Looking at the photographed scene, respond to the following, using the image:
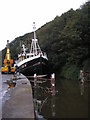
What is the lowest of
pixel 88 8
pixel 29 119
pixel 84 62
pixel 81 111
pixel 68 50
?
pixel 81 111

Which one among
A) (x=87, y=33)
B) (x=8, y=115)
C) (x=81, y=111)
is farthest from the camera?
(x=87, y=33)

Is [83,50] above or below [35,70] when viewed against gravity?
above

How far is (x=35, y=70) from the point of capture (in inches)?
1256

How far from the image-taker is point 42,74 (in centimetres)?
3234

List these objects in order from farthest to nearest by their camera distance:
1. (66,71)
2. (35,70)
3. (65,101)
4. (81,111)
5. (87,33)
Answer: (66,71), (35,70), (87,33), (65,101), (81,111)

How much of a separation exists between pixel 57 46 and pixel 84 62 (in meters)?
10.5

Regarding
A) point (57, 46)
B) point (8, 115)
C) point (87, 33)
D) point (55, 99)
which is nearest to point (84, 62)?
point (87, 33)

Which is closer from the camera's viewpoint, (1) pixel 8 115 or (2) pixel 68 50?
(1) pixel 8 115

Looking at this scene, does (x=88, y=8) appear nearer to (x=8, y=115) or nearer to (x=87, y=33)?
(x=87, y=33)

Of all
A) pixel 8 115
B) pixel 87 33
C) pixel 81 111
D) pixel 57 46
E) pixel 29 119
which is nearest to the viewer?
pixel 29 119

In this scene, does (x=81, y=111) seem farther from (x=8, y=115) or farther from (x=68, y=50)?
(x=68, y=50)

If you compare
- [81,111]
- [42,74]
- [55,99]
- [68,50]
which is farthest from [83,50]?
[81,111]

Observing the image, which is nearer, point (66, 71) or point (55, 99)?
point (55, 99)

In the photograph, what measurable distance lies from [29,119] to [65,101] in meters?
8.45
